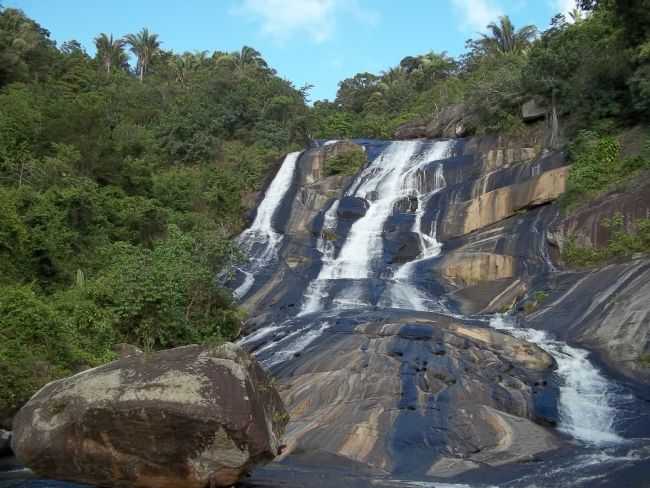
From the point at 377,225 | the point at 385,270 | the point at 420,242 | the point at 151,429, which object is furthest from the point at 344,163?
the point at 151,429

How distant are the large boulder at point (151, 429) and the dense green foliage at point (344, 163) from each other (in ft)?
81.4

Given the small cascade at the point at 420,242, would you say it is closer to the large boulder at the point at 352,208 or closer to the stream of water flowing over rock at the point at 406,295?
the stream of water flowing over rock at the point at 406,295

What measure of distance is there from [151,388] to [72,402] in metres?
0.95

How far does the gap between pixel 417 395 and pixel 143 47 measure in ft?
171

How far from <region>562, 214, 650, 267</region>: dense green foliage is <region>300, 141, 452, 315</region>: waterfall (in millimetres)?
4917

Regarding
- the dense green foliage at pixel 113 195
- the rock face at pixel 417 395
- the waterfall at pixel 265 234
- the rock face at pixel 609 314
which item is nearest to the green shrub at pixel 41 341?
the dense green foliage at pixel 113 195

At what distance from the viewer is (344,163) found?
32.7m

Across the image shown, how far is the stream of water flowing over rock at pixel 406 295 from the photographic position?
10.3m

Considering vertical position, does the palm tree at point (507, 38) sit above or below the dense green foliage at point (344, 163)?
above

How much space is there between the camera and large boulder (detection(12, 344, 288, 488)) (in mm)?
7641

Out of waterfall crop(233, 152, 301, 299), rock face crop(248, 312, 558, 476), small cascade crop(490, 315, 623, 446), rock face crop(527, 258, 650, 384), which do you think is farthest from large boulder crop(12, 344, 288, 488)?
waterfall crop(233, 152, 301, 299)

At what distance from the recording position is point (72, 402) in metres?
7.90

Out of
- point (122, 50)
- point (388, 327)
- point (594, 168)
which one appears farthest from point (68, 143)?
point (122, 50)

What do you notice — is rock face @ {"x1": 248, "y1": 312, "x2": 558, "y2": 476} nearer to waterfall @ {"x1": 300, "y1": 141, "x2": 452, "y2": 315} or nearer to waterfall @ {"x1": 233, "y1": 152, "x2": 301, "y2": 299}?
waterfall @ {"x1": 300, "y1": 141, "x2": 452, "y2": 315}
